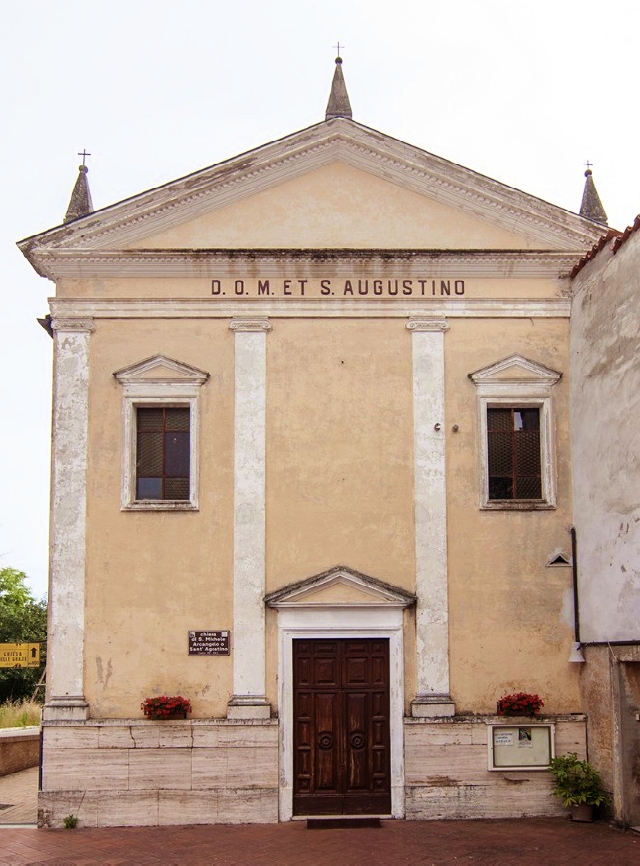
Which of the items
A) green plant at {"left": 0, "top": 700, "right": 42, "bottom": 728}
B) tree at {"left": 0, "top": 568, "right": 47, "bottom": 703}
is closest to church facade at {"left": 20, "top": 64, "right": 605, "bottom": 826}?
green plant at {"left": 0, "top": 700, "right": 42, "bottom": 728}

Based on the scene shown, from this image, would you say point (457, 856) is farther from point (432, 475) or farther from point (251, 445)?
point (251, 445)

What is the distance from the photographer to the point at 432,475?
46.4ft

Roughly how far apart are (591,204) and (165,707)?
385 inches

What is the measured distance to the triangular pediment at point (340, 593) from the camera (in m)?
13.7

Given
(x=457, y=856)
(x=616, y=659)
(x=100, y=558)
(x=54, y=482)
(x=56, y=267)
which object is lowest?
(x=457, y=856)

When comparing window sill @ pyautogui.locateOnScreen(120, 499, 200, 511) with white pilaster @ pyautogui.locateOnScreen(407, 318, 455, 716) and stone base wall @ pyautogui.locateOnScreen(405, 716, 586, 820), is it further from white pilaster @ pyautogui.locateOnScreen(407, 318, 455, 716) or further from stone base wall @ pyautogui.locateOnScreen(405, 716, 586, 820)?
stone base wall @ pyautogui.locateOnScreen(405, 716, 586, 820)

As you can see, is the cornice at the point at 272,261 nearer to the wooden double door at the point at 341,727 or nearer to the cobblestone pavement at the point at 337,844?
the wooden double door at the point at 341,727

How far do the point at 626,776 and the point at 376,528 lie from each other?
168 inches

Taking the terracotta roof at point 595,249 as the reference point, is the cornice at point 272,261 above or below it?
above

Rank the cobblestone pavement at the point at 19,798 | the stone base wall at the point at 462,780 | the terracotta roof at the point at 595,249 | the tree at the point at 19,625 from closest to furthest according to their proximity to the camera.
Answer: the terracotta roof at the point at 595,249
the stone base wall at the point at 462,780
the cobblestone pavement at the point at 19,798
the tree at the point at 19,625

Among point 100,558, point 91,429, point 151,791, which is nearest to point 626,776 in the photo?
point 151,791

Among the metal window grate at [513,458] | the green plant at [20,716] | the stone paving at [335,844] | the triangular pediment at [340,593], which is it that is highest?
the metal window grate at [513,458]

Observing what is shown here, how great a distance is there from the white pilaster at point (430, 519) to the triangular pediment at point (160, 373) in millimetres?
2916

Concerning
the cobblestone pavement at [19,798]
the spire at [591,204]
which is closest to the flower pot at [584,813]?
the cobblestone pavement at [19,798]
